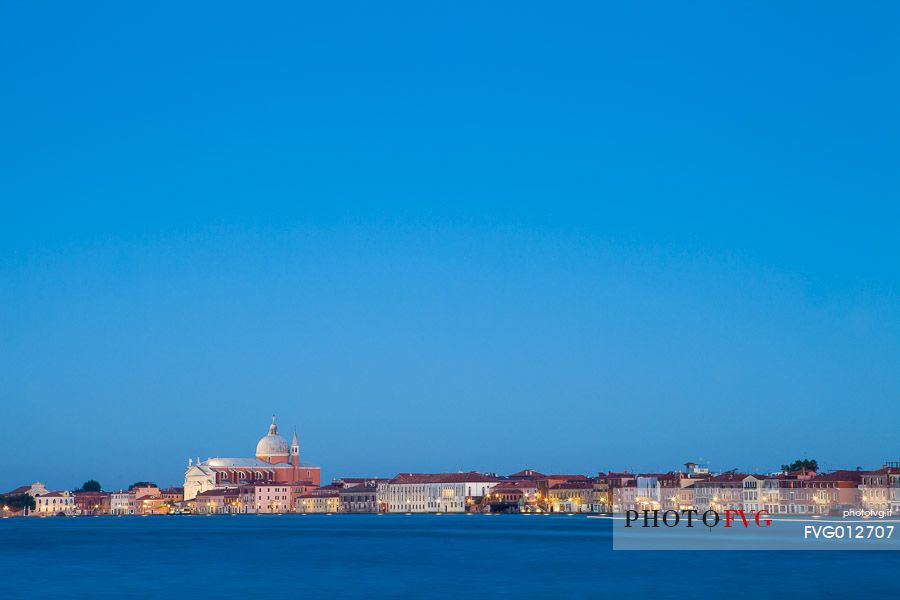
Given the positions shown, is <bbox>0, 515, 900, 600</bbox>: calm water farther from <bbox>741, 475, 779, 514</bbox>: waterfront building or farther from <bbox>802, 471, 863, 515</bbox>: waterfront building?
<bbox>741, 475, 779, 514</bbox>: waterfront building

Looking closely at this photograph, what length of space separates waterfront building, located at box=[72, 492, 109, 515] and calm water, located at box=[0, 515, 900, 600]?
106 meters

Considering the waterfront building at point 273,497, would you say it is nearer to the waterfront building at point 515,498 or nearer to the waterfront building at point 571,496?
the waterfront building at point 515,498

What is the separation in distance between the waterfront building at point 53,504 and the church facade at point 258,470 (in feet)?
57.5

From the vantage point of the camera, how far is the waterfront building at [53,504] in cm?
16612

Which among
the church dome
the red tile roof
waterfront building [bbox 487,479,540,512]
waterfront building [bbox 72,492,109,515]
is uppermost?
the church dome

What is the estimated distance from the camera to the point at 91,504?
557 ft

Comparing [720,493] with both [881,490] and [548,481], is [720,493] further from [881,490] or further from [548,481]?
[548,481]

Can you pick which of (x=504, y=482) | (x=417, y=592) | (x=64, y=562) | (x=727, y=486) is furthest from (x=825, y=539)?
(x=504, y=482)

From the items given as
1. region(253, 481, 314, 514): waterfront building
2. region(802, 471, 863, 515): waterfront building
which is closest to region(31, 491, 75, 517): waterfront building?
region(253, 481, 314, 514): waterfront building

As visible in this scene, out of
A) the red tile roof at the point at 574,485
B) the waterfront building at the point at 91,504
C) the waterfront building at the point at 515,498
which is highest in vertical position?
the red tile roof at the point at 574,485

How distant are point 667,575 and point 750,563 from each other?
490 cm

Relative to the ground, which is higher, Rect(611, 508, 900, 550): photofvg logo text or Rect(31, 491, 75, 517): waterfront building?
Rect(611, 508, 900, 550): photofvg logo text

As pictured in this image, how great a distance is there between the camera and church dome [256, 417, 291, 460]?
16088cm

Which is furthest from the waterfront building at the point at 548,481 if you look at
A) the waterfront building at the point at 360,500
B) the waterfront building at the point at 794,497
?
the waterfront building at the point at 794,497
